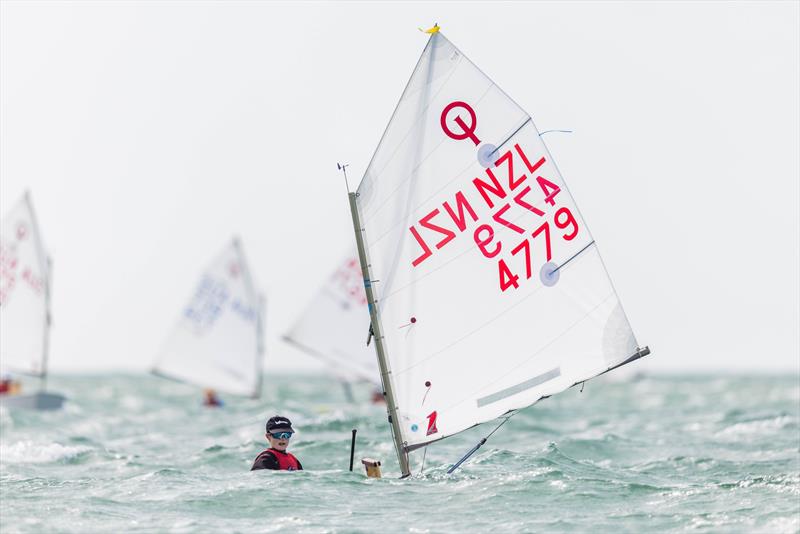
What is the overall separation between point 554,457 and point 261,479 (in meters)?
5.41

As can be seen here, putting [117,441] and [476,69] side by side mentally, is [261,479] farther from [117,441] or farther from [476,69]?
[117,441]

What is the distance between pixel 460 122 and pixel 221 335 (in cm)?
2708

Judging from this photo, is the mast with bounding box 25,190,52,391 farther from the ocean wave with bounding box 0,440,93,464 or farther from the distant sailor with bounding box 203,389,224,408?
the ocean wave with bounding box 0,440,93,464

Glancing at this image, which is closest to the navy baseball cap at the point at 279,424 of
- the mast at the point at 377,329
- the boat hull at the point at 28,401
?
the mast at the point at 377,329

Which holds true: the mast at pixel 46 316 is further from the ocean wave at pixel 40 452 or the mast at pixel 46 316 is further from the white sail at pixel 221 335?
the ocean wave at pixel 40 452

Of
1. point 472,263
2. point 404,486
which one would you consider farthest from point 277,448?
point 472,263

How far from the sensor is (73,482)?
15.0 metres

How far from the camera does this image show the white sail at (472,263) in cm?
1315

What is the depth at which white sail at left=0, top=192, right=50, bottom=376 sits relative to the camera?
31797mm

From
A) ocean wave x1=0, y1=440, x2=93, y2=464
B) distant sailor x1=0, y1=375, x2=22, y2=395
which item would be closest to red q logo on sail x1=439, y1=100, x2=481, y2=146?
ocean wave x1=0, y1=440, x2=93, y2=464

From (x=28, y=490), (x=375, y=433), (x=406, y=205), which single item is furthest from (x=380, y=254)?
(x=375, y=433)

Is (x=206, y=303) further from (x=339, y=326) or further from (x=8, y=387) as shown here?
(x=8, y=387)

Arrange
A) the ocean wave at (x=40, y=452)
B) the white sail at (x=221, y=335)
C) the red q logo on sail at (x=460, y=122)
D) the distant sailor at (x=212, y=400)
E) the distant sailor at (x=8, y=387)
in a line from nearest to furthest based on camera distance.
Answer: the red q logo on sail at (x=460, y=122), the ocean wave at (x=40, y=452), the distant sailor at (x=8, y=387), the white sail at (x=221, y=335), the distant sailor at (x=212, y=400)

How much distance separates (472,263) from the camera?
13.5 metres
